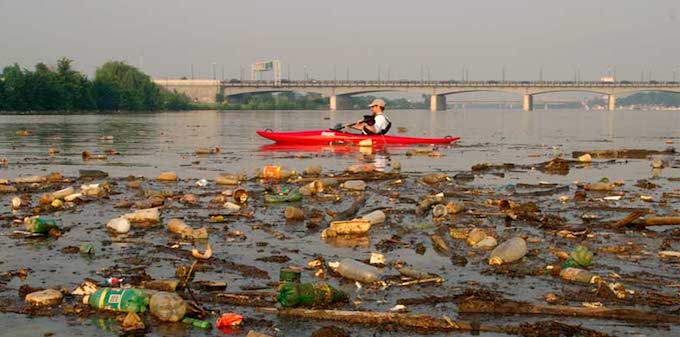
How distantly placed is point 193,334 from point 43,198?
611 centimetres

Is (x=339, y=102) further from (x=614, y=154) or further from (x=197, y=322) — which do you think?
(x=197, y=322)

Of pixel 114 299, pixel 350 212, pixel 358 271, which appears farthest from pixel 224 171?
pixel 114 299

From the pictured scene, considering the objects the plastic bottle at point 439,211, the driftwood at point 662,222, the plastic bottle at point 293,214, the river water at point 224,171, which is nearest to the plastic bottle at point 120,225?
the river water at point 224,171

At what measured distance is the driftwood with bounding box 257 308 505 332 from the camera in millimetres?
4699

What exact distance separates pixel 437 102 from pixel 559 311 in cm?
14662

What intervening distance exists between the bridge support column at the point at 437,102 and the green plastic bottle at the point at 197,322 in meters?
142

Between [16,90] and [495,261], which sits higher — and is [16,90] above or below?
above

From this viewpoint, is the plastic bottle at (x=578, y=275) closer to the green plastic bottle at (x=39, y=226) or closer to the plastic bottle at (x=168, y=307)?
the plastic bottle at (x=168, y=307)

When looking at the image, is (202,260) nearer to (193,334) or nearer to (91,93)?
(193,334)

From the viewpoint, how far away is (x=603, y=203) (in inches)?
403

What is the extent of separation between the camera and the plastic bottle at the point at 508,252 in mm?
6543

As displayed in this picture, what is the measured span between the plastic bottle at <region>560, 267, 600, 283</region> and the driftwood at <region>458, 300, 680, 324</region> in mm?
856

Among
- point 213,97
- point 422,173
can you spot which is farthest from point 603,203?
point 213,97

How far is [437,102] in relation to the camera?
150 meters
